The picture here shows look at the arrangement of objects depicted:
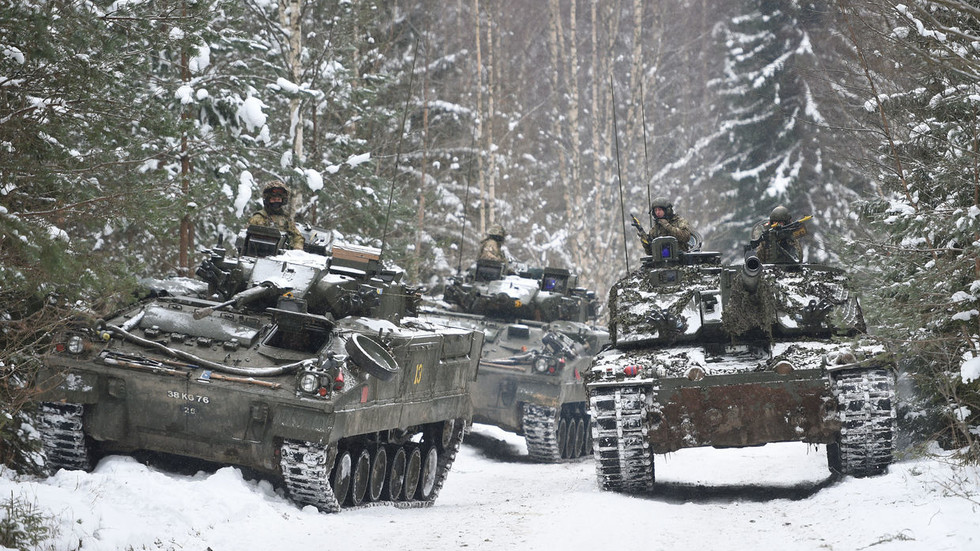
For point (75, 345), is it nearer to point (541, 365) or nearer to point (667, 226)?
point (667, 226)

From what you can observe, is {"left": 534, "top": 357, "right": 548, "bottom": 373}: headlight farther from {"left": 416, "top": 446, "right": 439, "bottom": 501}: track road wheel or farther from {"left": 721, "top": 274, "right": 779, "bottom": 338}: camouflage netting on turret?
{"left": 721, "top": 274, "right": 779, "bottom": 338}: camouflage netting on turret

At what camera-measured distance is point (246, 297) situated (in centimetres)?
1159

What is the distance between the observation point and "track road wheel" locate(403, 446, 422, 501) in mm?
13570

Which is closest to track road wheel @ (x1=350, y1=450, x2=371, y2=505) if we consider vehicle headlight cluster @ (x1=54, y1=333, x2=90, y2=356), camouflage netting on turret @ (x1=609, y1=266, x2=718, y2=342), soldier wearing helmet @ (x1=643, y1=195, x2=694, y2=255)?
vehicle headlight cluster @ (x1=54, y1=333, x2=90, y2=356)

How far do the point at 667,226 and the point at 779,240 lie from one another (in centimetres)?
→ 163

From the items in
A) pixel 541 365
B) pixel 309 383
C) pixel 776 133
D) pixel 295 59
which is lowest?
pixel 309 383

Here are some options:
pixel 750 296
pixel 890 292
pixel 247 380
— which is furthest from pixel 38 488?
pixel 890 292

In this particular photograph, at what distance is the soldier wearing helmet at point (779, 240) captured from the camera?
14.0 metres

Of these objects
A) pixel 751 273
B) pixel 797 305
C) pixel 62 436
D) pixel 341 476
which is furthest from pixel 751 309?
pixel 62 436

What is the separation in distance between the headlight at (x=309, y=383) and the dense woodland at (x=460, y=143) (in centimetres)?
170

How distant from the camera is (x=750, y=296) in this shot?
1252 cm

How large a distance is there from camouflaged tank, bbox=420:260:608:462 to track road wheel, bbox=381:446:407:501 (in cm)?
368

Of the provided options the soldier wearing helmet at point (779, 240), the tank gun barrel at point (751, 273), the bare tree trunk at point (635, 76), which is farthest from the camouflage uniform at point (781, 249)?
the bare tree trunk at point (635, 76)

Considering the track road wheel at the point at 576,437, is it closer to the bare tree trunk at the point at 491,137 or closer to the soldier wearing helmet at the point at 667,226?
the soldier wearing helmet at the point at 667,226
